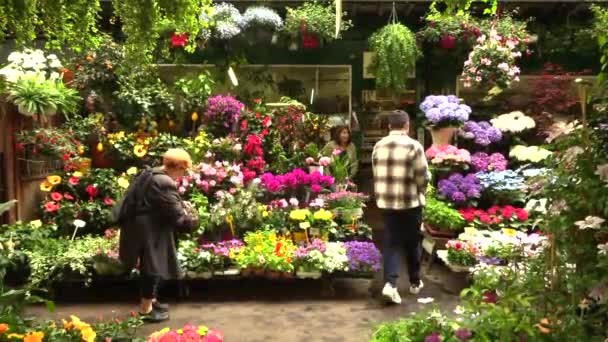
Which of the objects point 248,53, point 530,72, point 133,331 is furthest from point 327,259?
point 530,72

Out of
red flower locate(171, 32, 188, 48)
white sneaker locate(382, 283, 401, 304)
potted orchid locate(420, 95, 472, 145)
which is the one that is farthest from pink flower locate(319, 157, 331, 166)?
red flower locate(171, 32, 188, 48)

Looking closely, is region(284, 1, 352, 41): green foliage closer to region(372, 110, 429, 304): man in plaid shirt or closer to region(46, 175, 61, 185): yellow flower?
region(372, 110, 429, 304): man in plaid shirt

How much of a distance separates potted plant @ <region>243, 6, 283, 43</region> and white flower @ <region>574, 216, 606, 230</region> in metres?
5.63

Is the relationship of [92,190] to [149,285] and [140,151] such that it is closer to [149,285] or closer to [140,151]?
[140,151]

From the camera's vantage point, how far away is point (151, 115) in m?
6.75

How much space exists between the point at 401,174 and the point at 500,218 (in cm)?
145

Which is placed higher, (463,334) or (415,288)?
(463,334)

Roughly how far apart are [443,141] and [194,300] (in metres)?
3.27

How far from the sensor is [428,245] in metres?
6.54

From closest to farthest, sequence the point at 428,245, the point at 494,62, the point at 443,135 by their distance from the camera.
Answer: the point at 428,245
the point at 443,135
the point at 494,62

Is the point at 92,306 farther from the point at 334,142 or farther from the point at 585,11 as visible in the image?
the point at 585,11

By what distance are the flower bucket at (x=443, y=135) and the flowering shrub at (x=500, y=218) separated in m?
1.02

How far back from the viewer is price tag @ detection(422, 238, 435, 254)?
20.8ft

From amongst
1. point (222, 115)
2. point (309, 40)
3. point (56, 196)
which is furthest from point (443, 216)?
point (56, 196)
